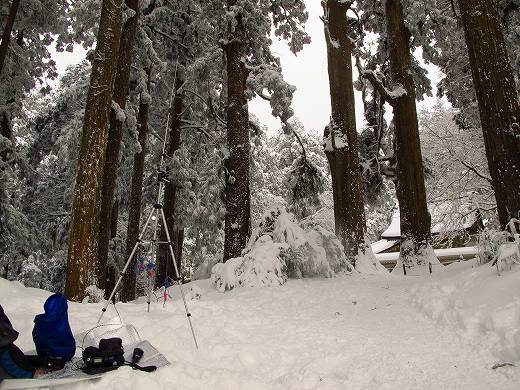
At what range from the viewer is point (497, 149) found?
5.68 m

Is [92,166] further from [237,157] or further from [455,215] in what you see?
[455,215]

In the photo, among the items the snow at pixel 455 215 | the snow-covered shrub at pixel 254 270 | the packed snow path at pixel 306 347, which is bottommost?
the packed snow path at pixel 306 347

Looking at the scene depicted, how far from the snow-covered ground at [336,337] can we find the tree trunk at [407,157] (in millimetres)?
2322

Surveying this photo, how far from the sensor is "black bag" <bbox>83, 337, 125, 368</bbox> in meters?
3.30

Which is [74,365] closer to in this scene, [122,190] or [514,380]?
[514,380]

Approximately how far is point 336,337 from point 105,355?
247 centimetres

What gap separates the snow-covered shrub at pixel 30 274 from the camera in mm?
23344

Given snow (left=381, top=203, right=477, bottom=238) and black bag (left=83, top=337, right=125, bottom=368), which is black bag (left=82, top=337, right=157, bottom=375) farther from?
snow (left=381, top=203, right=477, bottom=238)

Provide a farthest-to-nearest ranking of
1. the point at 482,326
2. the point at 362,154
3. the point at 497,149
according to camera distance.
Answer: the point at 362,154 → the point at 497,149 → the point at 482,326

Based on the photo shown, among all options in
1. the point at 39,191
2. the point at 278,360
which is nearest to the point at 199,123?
the point at 39,191

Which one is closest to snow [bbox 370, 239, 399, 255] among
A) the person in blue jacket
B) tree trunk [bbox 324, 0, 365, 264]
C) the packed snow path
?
tree trunk [bbox 324, 0, 365, 264]

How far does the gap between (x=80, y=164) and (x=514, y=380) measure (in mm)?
5960

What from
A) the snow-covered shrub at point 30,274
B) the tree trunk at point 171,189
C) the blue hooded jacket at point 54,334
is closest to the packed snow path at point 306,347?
the blue hooded jacket at point 54,334

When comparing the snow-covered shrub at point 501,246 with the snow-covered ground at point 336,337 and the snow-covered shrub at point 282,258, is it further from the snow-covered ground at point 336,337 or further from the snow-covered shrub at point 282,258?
the snow-covered shrub at point 282,258
